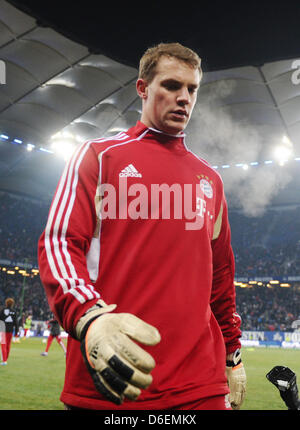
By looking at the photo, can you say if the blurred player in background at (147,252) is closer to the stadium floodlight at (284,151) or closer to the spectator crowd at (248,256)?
the stadium floodlight at (284,151)

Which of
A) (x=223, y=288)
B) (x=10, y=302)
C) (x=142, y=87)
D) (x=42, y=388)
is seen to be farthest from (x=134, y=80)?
(x=223, y=288)

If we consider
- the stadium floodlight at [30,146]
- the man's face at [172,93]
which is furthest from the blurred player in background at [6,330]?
the stadium floodlight at [30,146]

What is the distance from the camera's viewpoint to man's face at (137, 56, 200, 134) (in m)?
2.32

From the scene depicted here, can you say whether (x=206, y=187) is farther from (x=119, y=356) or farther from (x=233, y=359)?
(x=119, y=356)

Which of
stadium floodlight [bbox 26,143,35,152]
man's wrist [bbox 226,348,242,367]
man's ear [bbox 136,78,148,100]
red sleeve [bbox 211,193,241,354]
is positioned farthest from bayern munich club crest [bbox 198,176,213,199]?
stadium floodlight [bbox 26,143,35,152]

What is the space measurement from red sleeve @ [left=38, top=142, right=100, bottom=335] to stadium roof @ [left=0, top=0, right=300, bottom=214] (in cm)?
830

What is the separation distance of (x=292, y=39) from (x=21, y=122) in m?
22.8

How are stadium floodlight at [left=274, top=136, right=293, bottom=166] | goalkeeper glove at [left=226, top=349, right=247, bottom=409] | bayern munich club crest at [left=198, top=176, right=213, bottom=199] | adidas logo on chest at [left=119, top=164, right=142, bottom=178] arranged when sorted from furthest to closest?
stadium floodlight at [left=274, top=136, right=293, bottom=166] < goalkeeper glove at [left=226, top=349, right=247, bottom=409] < bayern munich club crest at [left=198, top=176, right=213, bottom=199] < adidas logo on chest at [left=119, top=164, right=142, bottom=178]

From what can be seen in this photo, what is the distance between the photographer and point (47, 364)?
42.5ft

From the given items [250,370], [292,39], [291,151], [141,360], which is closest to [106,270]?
[141,360]

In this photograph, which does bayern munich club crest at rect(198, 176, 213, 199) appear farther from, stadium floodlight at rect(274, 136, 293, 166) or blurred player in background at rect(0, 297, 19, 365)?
stadium floodlight at rect(274, 136, 293, 166)

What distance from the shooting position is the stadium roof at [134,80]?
409 inches

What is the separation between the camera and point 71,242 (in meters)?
1.88

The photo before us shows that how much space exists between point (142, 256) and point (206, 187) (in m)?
0.62
